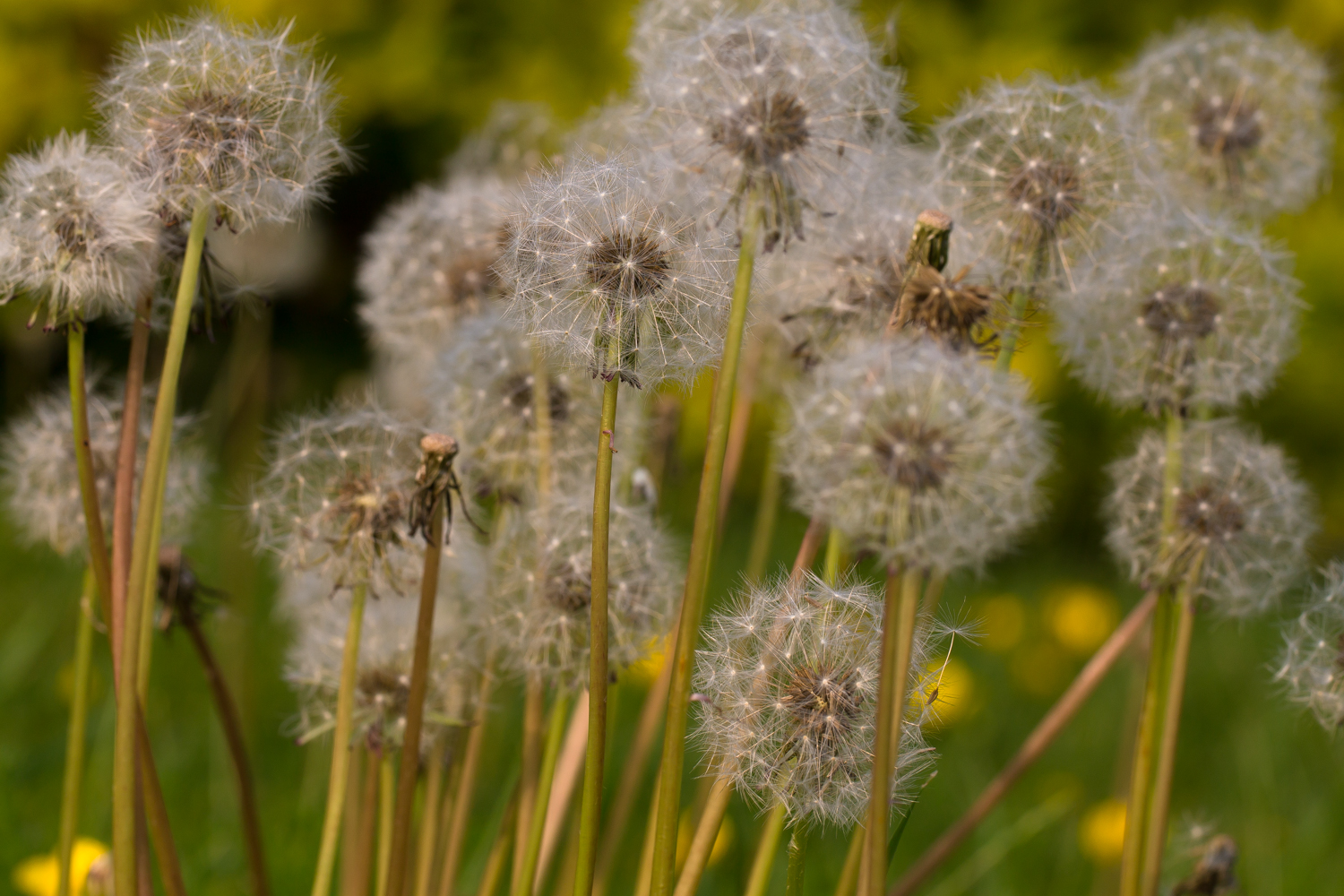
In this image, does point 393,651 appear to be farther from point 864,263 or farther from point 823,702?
point 864,263

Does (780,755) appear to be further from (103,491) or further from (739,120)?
(103,491)

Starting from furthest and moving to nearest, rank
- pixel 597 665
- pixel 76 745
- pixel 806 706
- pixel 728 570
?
pixel 728 570, pixel 76 745, pixel 806 706, pixel 597 665

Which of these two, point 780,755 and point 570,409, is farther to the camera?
point 570,409

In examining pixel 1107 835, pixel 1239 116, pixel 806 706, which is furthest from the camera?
pixel 1107 835

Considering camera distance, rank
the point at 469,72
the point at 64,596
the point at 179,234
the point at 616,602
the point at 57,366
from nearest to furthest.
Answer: the point at 179,234 < the point at 616,602 < the point at 64,596 < the point at 469,72 < the point at 57,366

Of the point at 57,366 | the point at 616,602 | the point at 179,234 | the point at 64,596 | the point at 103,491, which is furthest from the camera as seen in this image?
the point at 57,366

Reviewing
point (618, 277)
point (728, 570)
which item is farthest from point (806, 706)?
point (728, 570)

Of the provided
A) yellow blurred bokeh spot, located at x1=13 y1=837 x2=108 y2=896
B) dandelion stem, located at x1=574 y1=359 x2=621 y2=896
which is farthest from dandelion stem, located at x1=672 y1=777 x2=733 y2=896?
yellow blurred bokeh spot, located at x1=13 y1=837 x2=108 y2=896

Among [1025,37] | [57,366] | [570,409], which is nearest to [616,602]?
[570,409]
